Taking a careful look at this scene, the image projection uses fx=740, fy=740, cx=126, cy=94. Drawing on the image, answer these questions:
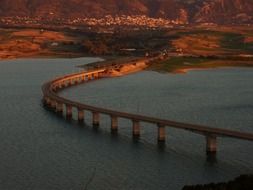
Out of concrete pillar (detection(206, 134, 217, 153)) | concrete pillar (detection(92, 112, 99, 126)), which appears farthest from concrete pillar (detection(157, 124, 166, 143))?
concrete pillar (detection(92, 112, 99, 126))

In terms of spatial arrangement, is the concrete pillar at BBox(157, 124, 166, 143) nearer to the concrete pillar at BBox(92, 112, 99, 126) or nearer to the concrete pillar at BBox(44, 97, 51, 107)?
the concrete pillar at BBox(92, 112, 99, 126)

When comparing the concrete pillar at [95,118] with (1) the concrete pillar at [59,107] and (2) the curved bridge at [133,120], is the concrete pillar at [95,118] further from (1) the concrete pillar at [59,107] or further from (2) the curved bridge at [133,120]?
(1) the concrete pillar at [59,107]

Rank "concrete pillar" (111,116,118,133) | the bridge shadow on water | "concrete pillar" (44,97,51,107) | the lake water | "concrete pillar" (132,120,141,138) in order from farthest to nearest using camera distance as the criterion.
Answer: "concrete pillar" (44,97,51,107), "concrete pillar" (111,116,118,133), "concrete pillar" (132,120,141,138), the bridge shadow on water, the lake water

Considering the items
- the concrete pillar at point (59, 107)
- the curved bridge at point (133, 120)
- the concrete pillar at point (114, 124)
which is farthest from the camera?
the concrete pillar at point (59, 107)

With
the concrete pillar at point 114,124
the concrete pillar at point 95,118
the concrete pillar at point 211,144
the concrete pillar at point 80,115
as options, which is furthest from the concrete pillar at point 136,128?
the concrete pillar at point 80,115

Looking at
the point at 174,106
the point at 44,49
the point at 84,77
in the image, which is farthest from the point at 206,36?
the point at 174,106

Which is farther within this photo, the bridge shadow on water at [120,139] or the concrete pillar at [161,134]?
the concrete pillar at [161,134]

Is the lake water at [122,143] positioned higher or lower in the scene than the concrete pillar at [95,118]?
lower

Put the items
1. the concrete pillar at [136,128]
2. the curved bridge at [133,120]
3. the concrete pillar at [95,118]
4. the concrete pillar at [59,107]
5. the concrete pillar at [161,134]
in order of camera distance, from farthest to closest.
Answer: the concrete pillar at [59,107] < the concrete pillar at [95,118] < the concrete pillar at [136,128] < the concrete pillar at [161,134] < the curved bridge at [133,120]

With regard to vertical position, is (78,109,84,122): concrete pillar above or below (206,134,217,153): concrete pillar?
below
